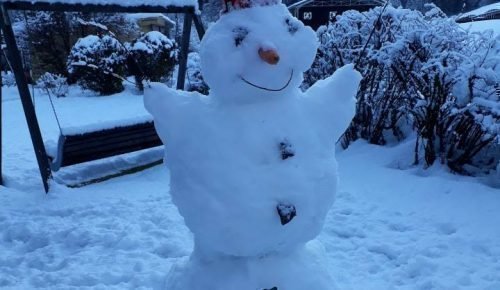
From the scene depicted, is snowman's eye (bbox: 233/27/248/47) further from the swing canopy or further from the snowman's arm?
the swing canopy

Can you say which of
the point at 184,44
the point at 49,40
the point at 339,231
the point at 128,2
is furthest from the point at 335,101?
the point at 49,40

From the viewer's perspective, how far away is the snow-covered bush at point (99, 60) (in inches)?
408

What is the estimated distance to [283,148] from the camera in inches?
A: 70.6

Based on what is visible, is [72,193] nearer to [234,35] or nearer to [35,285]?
[35,285]

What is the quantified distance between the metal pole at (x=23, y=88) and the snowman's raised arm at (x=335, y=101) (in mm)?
3010

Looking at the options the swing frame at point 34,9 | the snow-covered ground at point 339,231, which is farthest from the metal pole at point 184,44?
the snow-covered ground at point 339,231

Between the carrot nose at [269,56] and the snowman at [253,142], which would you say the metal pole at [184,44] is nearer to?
the snowman at [253,142]

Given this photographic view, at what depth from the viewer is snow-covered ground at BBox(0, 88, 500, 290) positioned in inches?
114

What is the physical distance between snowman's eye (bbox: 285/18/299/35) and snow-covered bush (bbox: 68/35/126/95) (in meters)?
9.01

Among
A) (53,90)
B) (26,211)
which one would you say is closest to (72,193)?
(26,211)

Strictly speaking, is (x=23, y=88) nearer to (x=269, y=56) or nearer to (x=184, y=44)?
(x=184, y=44)

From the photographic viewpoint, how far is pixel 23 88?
3.99 m

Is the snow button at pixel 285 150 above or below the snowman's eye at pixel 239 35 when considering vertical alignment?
below

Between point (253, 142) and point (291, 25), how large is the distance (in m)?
0.51
